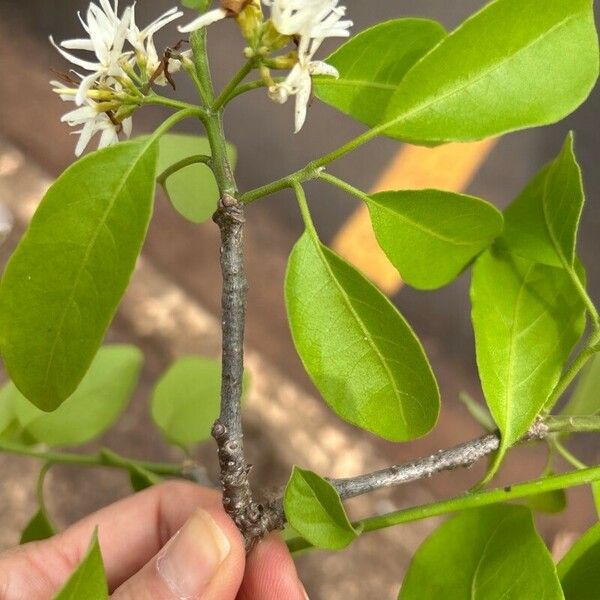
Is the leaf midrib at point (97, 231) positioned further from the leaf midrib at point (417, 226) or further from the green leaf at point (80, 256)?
the leaf midrib at point (417, 226)

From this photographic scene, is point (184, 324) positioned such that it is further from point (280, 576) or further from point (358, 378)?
point (358, 378)

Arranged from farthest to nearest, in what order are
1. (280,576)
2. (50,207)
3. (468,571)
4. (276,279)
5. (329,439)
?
(276,279), (329,439), (280,576), (468,571), (50,207)

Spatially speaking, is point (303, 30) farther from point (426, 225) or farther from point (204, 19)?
point (426, 225)

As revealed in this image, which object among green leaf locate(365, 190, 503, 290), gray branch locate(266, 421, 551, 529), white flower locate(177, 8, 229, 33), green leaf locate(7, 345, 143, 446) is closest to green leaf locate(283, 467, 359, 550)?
gray branch locate(266, 421, 551, 529)

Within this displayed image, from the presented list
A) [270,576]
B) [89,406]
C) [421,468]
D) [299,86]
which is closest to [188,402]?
[89,406]

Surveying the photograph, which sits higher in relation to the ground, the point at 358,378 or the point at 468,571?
the point at 358,378

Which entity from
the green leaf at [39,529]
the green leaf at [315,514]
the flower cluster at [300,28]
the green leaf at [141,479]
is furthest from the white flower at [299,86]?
the green leaf at [39,529]

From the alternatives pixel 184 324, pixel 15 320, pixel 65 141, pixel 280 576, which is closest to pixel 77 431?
pixel 280 576
